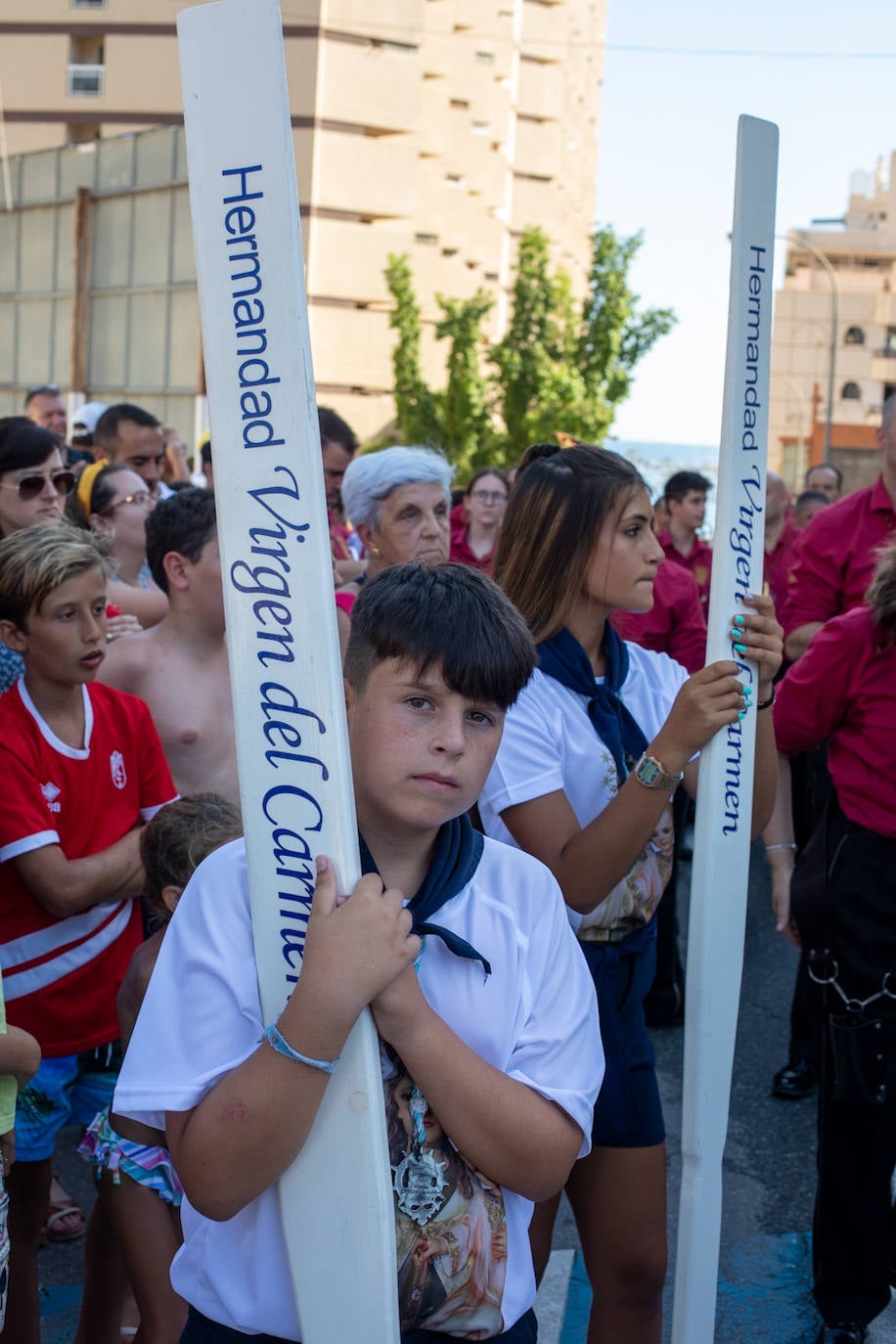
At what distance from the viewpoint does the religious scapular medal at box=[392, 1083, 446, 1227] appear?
1.88 meters

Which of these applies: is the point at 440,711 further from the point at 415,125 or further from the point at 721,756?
the point at 415,125

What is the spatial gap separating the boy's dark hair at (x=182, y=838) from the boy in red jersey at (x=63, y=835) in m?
0.36

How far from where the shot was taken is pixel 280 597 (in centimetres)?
183

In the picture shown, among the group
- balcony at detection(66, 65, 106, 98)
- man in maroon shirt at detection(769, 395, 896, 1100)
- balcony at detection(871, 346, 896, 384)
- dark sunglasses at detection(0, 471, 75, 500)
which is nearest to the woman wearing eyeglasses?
man in maroon shirt at detection(769, 395, 896, 1100)

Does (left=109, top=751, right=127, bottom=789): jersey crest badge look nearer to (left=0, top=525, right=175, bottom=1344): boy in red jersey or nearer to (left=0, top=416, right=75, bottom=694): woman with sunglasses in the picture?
(left=0, top=525, right=175, bottom=1344): boy in red jersey

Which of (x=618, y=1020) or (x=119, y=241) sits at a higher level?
(x=119, y=241)

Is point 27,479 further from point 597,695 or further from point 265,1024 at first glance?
point 265,1024

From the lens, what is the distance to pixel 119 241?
92.7 feet

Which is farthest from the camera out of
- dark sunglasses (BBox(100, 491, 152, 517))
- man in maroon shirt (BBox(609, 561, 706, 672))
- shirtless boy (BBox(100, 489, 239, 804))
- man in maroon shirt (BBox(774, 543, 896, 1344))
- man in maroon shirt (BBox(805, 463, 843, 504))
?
man in maroon shirt (BBox(805, 463, 843, 504))

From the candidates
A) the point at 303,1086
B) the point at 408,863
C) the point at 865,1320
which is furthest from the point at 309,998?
the point at 865,1320

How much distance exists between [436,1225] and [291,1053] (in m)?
0.35

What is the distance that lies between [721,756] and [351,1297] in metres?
1.20

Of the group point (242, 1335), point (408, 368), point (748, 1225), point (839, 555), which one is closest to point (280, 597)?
point (242, 1335)

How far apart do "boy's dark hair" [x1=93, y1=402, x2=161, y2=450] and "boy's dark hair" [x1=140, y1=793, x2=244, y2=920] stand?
4.86m
